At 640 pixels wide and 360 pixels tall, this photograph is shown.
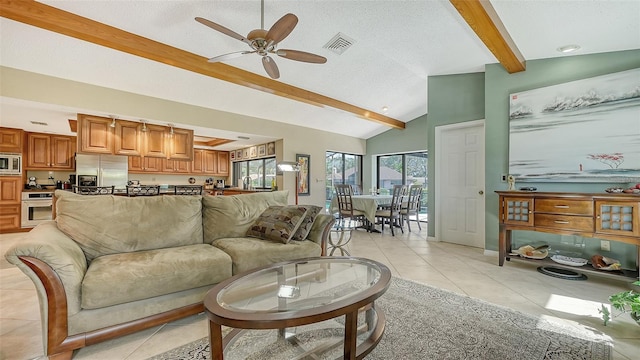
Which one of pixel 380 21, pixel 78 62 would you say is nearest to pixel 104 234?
pixel 78 62

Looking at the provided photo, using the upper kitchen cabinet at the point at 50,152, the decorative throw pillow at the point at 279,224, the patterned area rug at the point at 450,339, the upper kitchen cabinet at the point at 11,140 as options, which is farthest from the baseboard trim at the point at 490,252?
the upper kitchen cabinet at the point at 11,140

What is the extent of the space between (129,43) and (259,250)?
2.85 m

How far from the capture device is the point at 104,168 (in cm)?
491

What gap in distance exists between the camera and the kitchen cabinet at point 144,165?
643 cm

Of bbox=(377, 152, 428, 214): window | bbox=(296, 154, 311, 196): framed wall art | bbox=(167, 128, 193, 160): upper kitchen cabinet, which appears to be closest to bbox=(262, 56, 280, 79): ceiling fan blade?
bbox=(167, 128, 193, 160): upper kitchen cabinet

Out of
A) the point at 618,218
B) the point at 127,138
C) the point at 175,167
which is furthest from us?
the point at 175,167

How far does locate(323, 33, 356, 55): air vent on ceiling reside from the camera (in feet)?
11.0

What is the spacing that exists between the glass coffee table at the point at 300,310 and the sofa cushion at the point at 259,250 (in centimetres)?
43

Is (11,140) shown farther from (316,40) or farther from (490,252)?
(490,252)

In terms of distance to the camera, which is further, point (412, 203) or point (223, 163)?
point (223, 163)

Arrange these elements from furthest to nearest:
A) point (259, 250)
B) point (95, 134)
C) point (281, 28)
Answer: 1. point (95, 134)
2. point (259, 250)
3. point (281, 28)

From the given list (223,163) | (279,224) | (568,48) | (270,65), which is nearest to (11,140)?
(223,163)

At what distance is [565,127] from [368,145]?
16.5 ft

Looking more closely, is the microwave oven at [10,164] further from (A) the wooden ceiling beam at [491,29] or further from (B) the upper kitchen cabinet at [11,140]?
(A) the wooden ceiling beam at [491,29]
